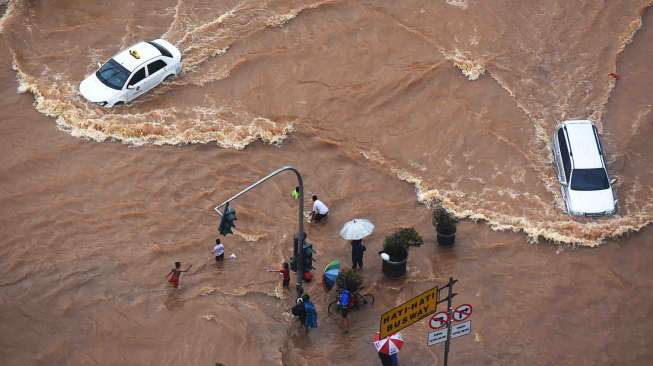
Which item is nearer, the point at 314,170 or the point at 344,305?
the point at 344,305

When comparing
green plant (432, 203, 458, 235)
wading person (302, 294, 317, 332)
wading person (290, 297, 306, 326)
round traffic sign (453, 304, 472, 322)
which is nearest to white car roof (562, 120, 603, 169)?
green plant (432, 203, 458, 235)

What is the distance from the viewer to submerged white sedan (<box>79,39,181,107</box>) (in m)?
25.1

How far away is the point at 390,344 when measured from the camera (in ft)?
58.2

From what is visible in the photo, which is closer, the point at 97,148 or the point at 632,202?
the point at 632,202

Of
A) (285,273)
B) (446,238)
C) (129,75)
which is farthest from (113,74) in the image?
(446,238)

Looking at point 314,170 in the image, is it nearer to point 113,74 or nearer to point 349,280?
point 349,280

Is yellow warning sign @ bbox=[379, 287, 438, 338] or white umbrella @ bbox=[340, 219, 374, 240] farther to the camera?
white umbrella @ bbox=[340, 219, 374, 240]

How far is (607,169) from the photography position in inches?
934

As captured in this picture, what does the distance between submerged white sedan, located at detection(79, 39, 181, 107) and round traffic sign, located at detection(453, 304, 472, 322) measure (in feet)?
41.4

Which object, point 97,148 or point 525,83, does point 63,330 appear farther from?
point 525,83

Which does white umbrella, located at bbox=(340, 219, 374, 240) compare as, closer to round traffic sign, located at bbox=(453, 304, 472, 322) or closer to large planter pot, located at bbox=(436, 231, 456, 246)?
large planter pot, located at bbox=(436, 231, 456, 246)

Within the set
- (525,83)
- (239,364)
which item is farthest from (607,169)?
(239,364)

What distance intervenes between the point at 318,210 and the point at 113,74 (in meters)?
7.95

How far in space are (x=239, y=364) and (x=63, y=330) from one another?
416 cm
